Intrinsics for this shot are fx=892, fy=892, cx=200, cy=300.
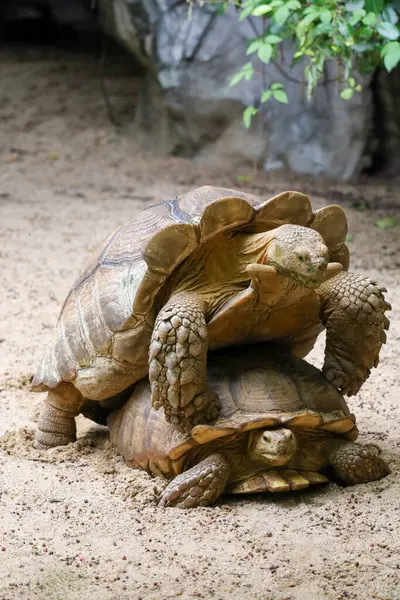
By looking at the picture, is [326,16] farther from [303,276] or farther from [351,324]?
[303,276]

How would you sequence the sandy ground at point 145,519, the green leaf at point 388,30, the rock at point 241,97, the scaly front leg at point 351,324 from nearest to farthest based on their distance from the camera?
1. the sandy ground at point 145,519
2. the scaly front leg at point 351,324
3. the green leaf at point 388,30
4. the rock at point 241,97

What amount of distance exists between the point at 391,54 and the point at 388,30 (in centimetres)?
29

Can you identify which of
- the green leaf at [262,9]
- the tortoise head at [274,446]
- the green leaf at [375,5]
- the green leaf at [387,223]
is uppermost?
the green leaf at [375,5]

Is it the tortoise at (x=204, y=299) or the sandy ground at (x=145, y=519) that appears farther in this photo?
the tortoise at (x=204, y=299)

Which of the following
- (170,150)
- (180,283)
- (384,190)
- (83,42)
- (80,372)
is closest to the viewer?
(180,283)

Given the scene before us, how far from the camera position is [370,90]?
9.16m

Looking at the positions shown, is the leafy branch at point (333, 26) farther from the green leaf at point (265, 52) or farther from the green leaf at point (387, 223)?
the green leaf at point (387, 223)

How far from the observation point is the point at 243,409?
135 inches

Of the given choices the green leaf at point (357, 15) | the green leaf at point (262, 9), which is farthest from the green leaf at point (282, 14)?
the green leaf at point (357, 15)

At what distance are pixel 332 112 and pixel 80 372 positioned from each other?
6087 millimetres

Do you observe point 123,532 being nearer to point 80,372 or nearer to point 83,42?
point 80,372

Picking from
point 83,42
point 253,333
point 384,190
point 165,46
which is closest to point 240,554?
point 253,333

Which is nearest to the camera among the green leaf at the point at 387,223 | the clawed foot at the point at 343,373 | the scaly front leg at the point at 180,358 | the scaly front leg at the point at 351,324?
Answer: the scaly front leg at the point at 180,358

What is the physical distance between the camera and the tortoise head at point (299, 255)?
3080mm
